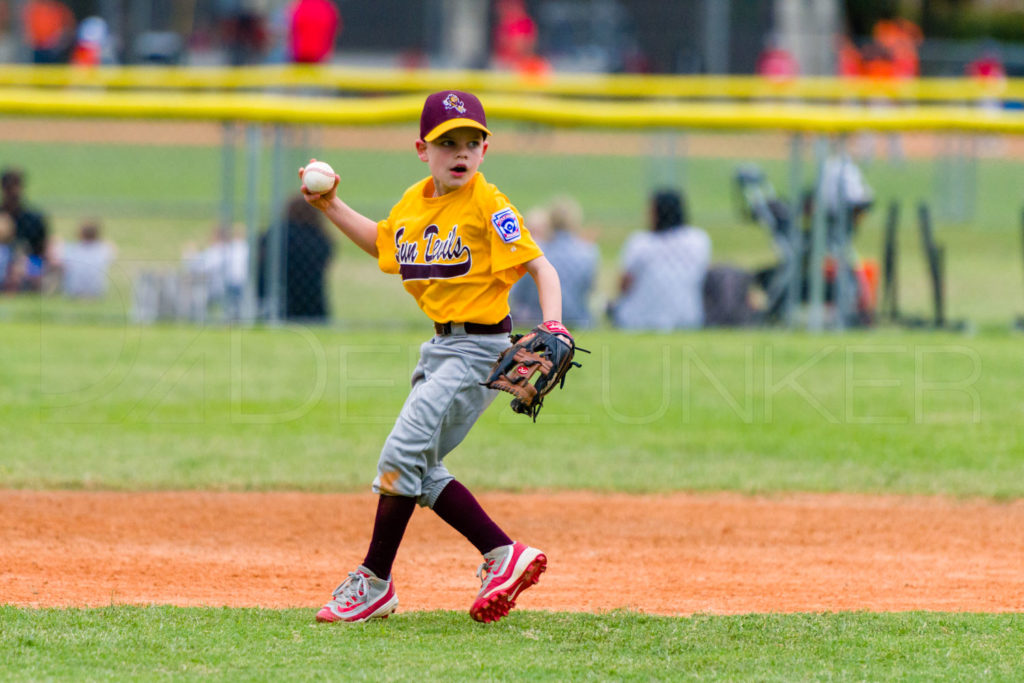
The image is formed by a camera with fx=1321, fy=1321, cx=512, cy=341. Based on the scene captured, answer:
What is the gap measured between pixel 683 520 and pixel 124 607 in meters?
2.78

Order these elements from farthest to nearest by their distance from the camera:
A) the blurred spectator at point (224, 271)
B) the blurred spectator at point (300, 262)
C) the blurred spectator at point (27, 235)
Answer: the blurred spectator at point (27, 235)
the blurred spectator at point (224, 271)
the blurred spectator at point (300, 262)

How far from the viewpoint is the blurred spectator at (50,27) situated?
25.0 m

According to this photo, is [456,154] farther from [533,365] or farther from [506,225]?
[533,365]

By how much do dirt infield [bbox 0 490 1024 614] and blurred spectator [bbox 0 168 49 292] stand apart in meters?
5.95

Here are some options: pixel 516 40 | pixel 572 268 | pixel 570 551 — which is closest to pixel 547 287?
pixel 570 551

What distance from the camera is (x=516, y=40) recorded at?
26.7 metres

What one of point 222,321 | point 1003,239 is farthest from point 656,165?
point 222,321

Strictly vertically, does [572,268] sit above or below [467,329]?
below

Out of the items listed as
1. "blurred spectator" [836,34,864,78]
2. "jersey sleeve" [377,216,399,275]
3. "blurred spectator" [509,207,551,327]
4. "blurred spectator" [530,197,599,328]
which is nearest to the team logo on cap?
"jersey sleeve" [377,216,399,275]

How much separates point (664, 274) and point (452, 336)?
6.23 m

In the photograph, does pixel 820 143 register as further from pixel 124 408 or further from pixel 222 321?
Answer: pixel 124 408

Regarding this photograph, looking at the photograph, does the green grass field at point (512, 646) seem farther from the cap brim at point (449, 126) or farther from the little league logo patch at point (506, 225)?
the cap brim at point (449, 126)

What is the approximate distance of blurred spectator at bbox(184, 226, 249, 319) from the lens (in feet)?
35.0

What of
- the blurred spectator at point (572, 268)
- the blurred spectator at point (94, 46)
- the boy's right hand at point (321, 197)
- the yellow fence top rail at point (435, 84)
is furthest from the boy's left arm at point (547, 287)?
the blurred spectator at point (94, 46)
